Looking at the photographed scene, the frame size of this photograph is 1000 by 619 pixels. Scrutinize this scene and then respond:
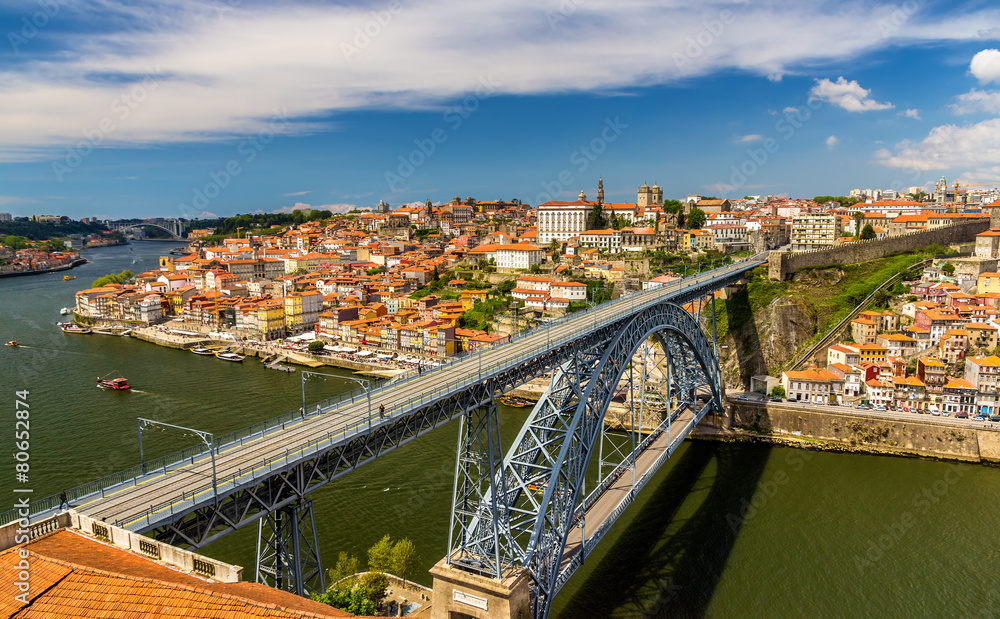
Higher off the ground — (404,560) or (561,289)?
(561,289)

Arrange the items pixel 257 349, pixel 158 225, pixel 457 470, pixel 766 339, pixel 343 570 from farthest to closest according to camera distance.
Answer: pixel 158 225
pixel 257 349
pixel 766 339
pixel 343 570
pixel 457 470

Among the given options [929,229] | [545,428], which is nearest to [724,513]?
[545,428]

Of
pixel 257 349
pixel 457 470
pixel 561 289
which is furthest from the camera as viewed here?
pixel 561 289

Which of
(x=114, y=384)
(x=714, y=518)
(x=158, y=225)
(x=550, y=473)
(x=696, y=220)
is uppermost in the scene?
(x=158, y=225)

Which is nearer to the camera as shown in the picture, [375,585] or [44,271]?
[375,585]

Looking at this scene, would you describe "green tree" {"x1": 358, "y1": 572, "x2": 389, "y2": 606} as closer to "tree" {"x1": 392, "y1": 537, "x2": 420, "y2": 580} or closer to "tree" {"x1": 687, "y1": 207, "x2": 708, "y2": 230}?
"tree" {"x1": 392, "y1": 537, "x2": 420, "y2": 580}

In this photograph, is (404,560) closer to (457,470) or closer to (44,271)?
(457,470)

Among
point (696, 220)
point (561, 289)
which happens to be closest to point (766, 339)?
point (561, 289)
